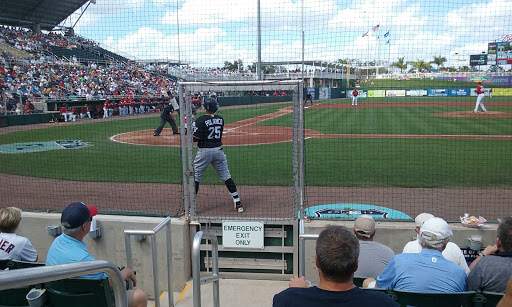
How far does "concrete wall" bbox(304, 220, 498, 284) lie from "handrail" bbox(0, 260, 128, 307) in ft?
10.8

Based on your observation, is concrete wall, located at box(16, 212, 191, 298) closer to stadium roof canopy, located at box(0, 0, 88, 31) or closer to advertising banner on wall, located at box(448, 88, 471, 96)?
stadium roof canopy, located at box(0, 0, 88, 31)

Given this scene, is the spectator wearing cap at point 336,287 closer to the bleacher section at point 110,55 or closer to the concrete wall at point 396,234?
the concrete wall at point 396,234

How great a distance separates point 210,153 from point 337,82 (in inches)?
1475

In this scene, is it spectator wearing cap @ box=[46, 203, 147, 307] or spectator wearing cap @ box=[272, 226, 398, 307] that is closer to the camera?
spectator wearing cap @ box=[272, 226, 398, 307]

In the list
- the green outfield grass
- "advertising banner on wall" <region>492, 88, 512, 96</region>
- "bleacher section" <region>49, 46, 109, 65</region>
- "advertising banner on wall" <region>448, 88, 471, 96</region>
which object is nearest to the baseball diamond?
the green outfield grass

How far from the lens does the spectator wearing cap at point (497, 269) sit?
2.89 meters

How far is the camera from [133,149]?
14227mm

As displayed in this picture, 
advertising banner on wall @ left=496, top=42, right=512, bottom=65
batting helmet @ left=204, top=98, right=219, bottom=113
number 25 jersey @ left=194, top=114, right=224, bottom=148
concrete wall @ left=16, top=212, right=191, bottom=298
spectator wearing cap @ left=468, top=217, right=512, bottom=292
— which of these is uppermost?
advertising banner on wall @ left=496, top=42, right=512, bottom=65

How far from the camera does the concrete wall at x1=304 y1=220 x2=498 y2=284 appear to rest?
207 inches

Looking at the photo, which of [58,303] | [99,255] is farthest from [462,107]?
[58,303]

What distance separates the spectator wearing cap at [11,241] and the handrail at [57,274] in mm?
1893

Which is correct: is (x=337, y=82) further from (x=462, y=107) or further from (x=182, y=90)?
(x=182, y=90)

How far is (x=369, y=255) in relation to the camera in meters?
3.45

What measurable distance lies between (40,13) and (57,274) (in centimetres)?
3985
